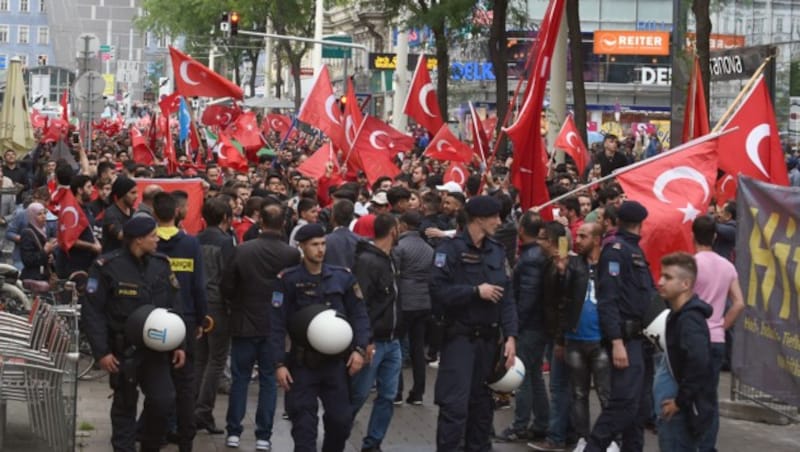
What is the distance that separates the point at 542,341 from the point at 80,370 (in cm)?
486

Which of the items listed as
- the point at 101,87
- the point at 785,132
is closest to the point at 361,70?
the point at 785,132

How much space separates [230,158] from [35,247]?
11.5m

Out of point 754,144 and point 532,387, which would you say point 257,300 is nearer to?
point 532,387

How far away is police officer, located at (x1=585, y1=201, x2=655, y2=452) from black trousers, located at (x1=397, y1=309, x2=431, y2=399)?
3130 mm

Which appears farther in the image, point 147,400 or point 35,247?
point 35,247

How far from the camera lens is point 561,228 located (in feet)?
39.7

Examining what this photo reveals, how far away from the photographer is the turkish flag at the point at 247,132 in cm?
3309

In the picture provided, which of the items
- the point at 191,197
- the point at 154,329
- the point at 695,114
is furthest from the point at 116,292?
the point at 695,114

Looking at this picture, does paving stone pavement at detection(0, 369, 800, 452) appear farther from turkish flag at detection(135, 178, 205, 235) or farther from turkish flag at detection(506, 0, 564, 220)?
turkish flag at detection(506, 0, 564, 220)

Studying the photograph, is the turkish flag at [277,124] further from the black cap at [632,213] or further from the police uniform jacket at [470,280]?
the police uniform jacket at [470,280]

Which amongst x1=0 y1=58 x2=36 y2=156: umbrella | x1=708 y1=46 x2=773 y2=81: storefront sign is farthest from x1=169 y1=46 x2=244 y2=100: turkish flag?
x1=708 y1=46 x2=773 y2=81: storefront sign

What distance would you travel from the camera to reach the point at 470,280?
1097 centimetres

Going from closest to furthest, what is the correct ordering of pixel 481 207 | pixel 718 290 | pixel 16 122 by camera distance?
1. pixel 481 207
2. pixel 718 290
3. pixel 16 122

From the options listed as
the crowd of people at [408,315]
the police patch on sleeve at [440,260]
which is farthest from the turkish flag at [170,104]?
the police patch on sleeve at [440,260]
